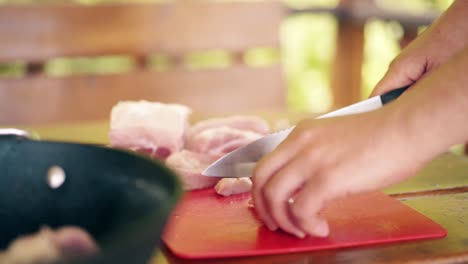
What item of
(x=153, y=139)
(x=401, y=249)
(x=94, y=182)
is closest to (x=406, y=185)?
(x=401, y=249)

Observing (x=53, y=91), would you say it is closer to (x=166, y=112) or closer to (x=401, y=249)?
(x=166, y=112)

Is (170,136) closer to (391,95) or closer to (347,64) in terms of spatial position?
(391,95)

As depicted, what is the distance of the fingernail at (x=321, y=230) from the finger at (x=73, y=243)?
1.24ft

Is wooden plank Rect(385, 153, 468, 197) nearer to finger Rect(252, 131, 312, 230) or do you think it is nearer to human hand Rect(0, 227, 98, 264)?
finger Rect(252, 131, 312, 230)

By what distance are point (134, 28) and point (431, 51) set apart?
5.50ft

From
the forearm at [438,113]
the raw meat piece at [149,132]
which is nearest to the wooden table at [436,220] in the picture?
the forearm at [438,113]

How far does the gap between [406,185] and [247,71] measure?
159 cm

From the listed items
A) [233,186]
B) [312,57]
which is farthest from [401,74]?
[312,57]

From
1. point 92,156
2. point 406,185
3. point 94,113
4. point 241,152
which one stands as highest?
point 92,156

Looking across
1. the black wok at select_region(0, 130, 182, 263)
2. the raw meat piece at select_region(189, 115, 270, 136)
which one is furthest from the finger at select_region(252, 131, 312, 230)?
the raw meat piece at select_region(189, 115, 270, 136)

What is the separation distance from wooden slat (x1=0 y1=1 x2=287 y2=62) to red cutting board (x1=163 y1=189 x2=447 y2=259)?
63.9 inches

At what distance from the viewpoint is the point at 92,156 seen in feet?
2.28

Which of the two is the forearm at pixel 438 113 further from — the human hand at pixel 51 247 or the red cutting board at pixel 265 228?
the human hand at pixel 51 247

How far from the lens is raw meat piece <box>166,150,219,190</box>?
1136 mm
